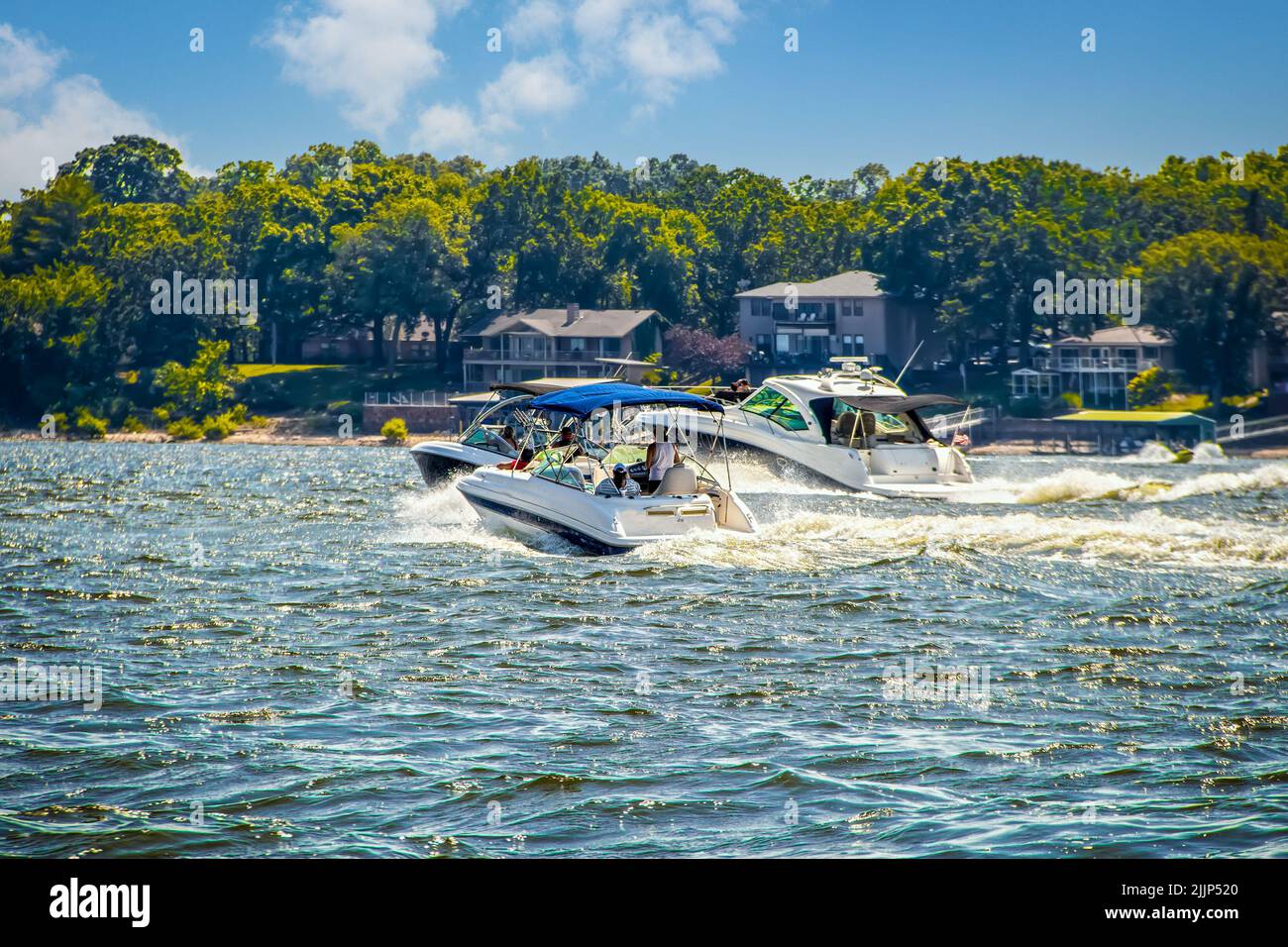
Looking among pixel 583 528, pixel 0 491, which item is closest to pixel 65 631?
pixel 583 528

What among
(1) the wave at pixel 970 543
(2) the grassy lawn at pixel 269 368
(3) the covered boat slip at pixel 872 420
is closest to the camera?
(1) the wave at pixel 970 543

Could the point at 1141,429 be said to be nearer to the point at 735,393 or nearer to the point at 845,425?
the point at 735,393

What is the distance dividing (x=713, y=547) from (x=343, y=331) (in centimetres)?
9121

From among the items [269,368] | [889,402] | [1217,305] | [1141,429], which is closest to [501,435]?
[889,402]

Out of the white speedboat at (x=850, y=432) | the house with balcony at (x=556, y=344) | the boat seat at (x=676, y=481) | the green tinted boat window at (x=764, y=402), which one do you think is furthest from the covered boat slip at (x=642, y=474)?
the house with balcony at (x=556, y=344)

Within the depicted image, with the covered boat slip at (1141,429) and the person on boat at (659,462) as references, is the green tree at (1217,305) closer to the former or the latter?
the covered boat slip at (1141,429)

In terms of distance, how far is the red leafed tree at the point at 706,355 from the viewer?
96.7 meters

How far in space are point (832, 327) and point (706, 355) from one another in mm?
9101

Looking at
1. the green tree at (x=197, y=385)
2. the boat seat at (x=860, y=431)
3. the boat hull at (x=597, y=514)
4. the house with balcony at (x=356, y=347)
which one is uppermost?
the house with balcony at (x=356, y=347)

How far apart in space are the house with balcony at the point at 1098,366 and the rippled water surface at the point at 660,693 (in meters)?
69.9

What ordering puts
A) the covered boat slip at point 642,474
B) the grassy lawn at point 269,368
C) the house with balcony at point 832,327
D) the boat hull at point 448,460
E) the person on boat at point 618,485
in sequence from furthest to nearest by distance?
the grassy lawn at point 269,368, the house with balcony at point 832,327, the boat hull at point 448,460, the person on boat at point 618,485, the covered boat slip at point 642,474

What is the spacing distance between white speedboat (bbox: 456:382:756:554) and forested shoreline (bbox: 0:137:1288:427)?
7092 cm
